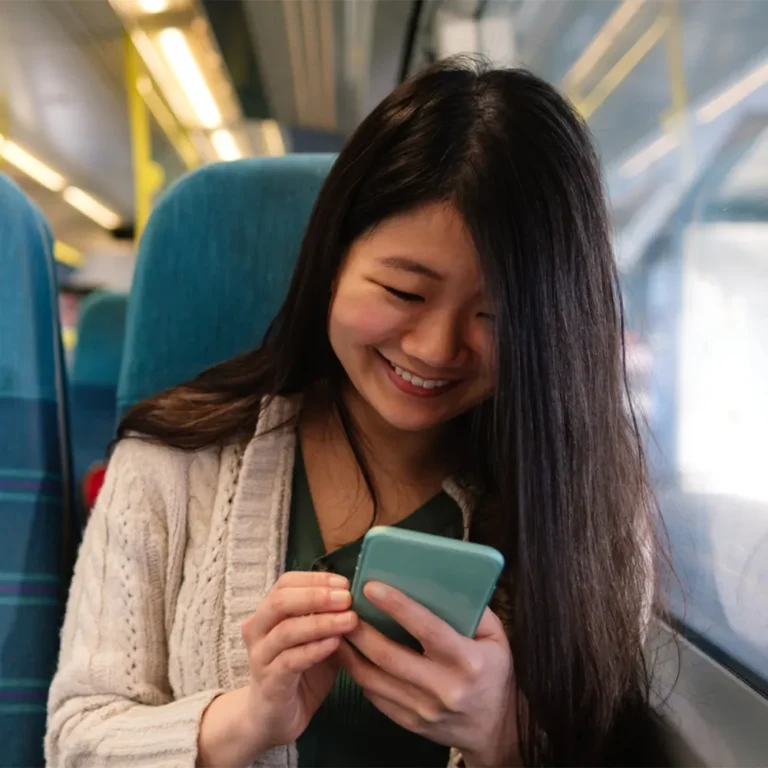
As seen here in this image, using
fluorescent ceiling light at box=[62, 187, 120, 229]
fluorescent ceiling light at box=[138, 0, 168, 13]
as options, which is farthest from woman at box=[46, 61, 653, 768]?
fluorescent ceiling light at box=[62, 187, 120, 229]

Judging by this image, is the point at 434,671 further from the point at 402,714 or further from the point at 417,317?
the point at 417,317

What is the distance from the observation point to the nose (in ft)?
2.19

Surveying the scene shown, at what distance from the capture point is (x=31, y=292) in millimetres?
931

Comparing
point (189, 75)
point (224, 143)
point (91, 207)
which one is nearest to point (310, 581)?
point (189, 75)

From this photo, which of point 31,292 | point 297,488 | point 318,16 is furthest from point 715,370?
point 318,16

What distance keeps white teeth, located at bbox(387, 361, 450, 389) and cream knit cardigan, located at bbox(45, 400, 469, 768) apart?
0.20m

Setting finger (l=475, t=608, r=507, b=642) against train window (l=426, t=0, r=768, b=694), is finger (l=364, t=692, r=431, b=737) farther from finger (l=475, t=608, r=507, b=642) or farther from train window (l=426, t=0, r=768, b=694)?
train window (l=426, t=0, r=768, b=694)

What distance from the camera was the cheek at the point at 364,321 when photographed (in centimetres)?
69

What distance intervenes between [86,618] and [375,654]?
0.33 meters

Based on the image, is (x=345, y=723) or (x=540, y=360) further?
(x=345, y=723)

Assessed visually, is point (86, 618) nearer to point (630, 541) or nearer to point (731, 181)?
point (630, 541)

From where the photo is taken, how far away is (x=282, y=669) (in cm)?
60

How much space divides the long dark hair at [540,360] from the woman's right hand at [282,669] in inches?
8.2

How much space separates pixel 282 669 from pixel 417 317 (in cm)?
34
